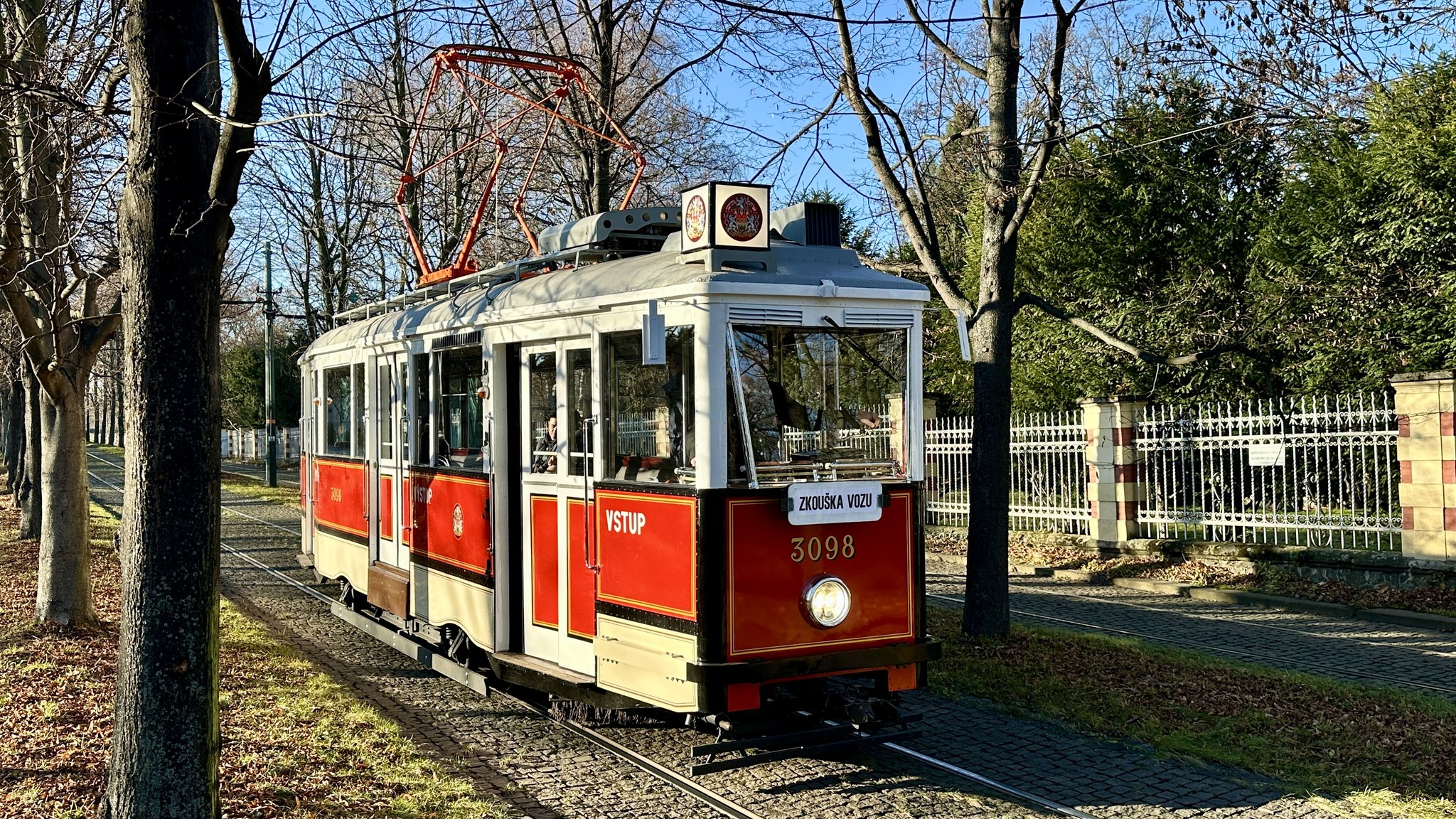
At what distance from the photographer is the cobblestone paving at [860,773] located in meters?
6.10

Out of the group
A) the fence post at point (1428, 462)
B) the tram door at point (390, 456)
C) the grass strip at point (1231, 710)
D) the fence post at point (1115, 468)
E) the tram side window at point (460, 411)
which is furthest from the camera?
the fence post at point (1115, 468)

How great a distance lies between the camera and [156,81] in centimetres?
511

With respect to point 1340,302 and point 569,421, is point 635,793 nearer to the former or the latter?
point 569,421

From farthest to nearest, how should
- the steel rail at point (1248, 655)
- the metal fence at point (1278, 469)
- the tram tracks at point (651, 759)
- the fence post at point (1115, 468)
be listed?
the fence post at point (1115, 468)
the metal fence at point (1278, 469)
the steel rail at point (1248, 655)
the tram tracks at point (651, 759)

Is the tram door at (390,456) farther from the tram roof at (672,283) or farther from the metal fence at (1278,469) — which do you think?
the metal fence at (1278,469)

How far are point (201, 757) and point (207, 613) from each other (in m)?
0.62

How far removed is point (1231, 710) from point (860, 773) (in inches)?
118

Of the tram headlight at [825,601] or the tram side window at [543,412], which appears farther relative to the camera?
the tram side window at [543,412]

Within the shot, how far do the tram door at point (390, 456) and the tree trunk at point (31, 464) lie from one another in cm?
459

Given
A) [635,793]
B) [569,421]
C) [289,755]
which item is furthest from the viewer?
[569,421]

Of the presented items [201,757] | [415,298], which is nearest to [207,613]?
[201,757]

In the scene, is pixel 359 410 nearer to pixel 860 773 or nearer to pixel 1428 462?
pixel 860 773

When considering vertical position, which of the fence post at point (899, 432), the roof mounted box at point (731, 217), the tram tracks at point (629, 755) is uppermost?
the roof mounted box at point (731, 217)

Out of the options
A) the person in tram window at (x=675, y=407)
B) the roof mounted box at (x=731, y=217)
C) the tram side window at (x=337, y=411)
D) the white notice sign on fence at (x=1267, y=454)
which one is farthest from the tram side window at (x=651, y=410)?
the white notice sign on fence at (x=1267, y=454)
